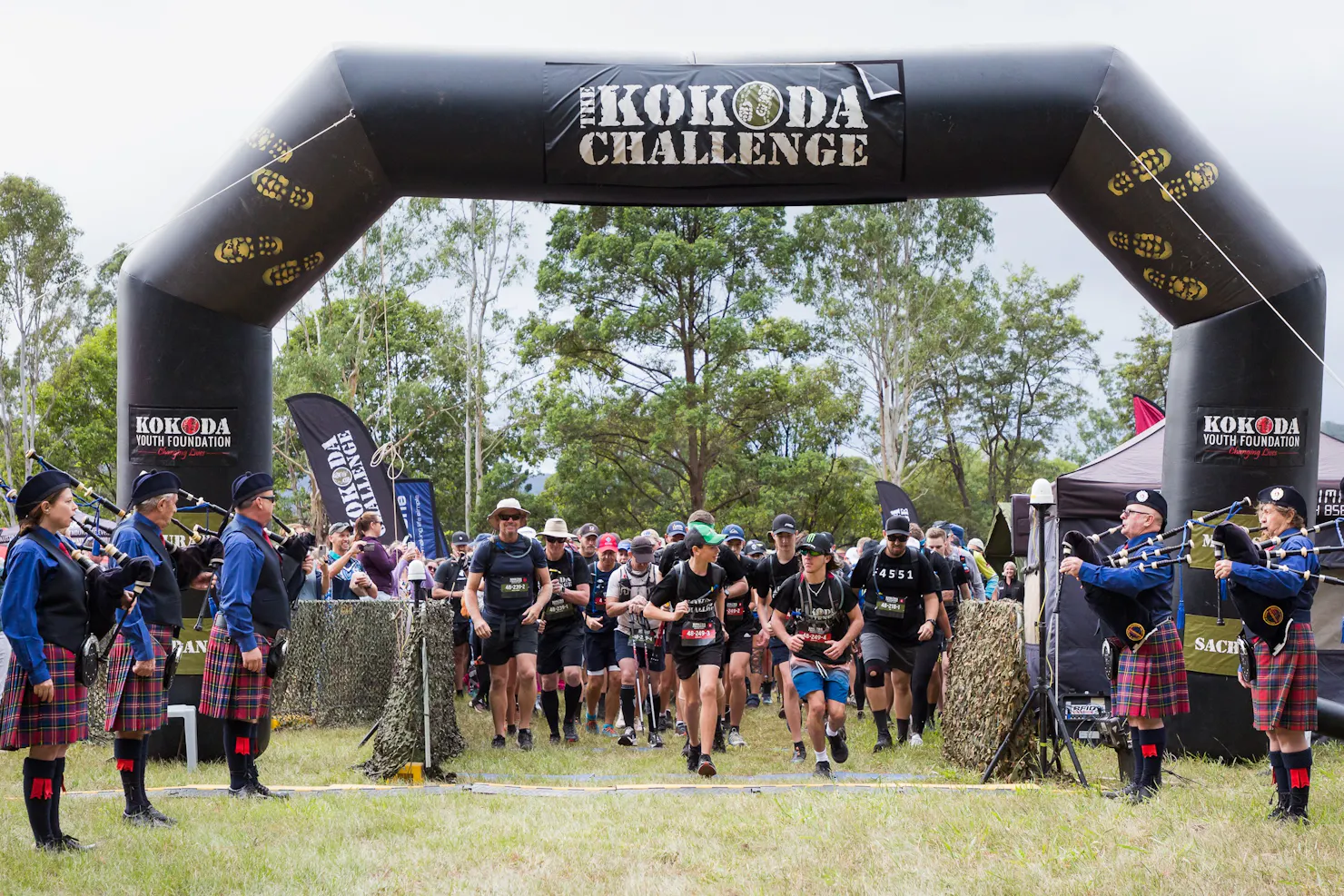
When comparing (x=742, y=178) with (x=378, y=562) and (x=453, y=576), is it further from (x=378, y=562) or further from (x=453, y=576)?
(x=378, y=562)

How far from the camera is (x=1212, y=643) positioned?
8.89 m

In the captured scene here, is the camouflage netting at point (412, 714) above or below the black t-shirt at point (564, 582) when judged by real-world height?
below

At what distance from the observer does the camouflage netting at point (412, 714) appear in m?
8.29

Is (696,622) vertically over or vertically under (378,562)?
under

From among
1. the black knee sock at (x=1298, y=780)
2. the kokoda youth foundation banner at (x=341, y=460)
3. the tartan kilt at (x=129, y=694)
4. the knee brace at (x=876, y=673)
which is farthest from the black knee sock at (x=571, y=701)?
the black knee sock at (x=1298, y=780)

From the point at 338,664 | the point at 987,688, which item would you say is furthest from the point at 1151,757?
the point at 338,664

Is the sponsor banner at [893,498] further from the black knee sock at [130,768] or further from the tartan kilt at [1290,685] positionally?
the black knee sock at [130,768]

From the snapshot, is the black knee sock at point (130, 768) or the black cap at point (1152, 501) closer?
the black knee sock at point (130, 768)

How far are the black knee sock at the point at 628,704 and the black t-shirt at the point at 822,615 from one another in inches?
98.0

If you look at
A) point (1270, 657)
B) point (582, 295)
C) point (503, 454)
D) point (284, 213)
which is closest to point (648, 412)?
point (582, 295)

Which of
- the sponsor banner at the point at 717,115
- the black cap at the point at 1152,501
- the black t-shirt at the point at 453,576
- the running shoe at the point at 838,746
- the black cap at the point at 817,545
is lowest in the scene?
the running shoe at the point at 838,746

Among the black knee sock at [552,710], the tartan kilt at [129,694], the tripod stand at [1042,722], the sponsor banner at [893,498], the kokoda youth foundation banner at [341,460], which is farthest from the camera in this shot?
the sponsor banner at [893,498]

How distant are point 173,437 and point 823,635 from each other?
4.97 meters

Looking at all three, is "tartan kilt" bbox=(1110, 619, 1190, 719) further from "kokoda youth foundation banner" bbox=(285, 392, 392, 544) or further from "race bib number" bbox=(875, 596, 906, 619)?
"kokoda youth foundation banner" bbox=(285, 392, 392, 544)
